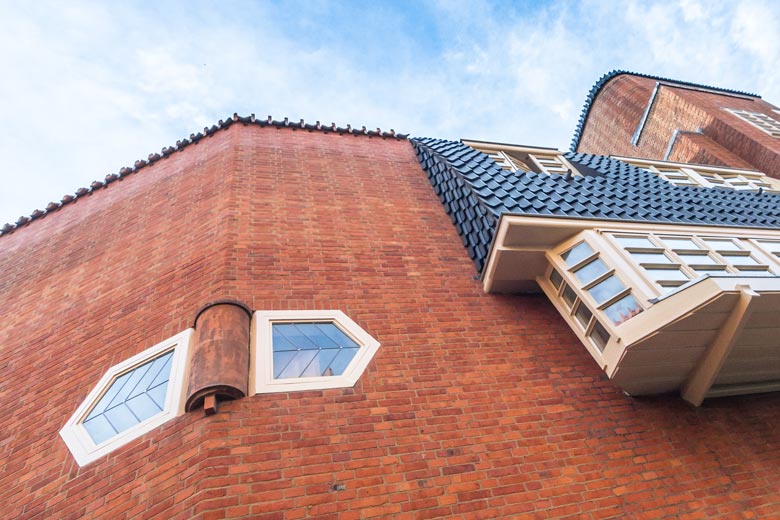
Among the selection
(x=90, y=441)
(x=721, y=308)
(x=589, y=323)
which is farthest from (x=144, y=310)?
(x=721, y=308)

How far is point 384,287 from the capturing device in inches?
237

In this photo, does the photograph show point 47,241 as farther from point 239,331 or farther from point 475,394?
point 475,394

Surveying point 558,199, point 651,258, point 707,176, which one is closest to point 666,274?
point 651,258

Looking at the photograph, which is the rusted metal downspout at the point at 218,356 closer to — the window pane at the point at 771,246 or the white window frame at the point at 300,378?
the white window frame at the point at 300,378

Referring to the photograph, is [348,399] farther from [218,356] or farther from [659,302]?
[659,302]

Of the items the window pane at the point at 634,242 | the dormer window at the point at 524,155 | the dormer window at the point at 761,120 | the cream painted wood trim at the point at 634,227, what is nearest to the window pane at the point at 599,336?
the window pane at the point at 634,242

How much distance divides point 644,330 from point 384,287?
297cm

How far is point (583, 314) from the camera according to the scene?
5457mm

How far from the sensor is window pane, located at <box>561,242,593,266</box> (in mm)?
5684

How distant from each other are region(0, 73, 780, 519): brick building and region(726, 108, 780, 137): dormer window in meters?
9.95

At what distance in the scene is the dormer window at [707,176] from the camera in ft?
36.5

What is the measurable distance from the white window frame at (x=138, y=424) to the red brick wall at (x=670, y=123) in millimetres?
15467

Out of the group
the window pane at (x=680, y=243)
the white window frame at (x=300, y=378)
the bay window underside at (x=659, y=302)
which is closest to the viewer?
→ the bay window underside at (x=659, y=302)

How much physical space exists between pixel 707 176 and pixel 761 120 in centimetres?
700
